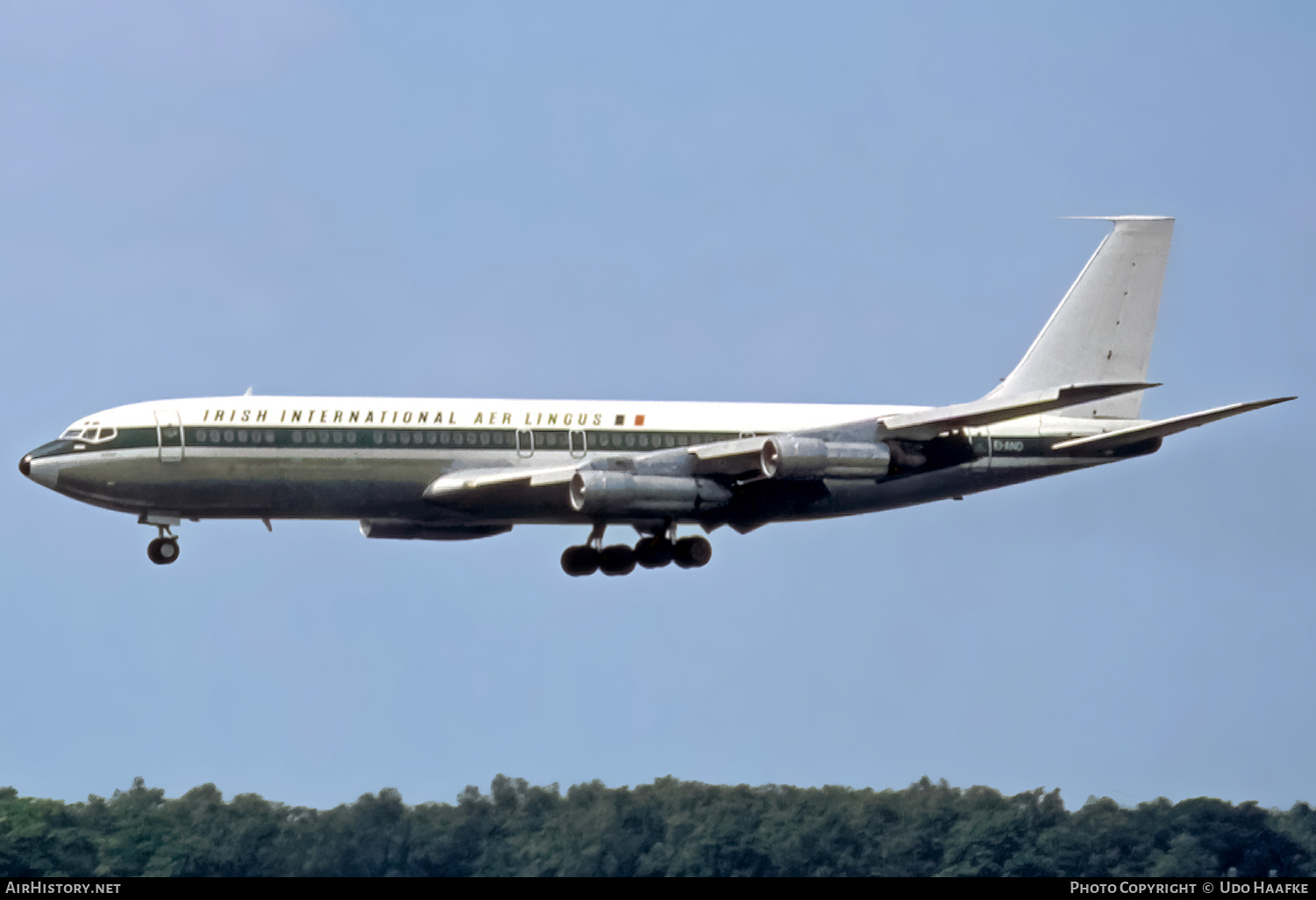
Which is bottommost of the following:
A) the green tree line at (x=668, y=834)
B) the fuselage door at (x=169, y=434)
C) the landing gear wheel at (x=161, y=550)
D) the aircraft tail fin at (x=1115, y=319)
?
the green tree line at (x=668, y=834)

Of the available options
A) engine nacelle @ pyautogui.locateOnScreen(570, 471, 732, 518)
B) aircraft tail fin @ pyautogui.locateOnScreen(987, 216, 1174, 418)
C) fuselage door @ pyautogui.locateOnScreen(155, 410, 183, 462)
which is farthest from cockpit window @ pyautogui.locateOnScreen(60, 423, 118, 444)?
aircraft tail fin @ pyautogui.locateOnScreen(987, 216, 1174, 418)

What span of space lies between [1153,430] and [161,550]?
3840 centimetres

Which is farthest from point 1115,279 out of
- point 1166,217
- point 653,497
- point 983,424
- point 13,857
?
point 13,857

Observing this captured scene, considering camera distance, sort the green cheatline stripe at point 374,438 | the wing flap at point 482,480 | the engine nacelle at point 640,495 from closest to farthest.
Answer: the engine nacelle at point 640,495 < the green cheatline stripe at point 374,438 < the wing flap at point 482,480

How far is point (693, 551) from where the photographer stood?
83.1 meters

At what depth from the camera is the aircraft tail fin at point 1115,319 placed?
86312mm

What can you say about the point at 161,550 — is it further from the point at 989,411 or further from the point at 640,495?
the point at 989,411

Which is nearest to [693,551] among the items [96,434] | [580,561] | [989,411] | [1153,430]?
[580,561]

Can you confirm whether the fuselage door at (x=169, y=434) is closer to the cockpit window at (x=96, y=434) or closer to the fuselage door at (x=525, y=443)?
the cockpit window at (x=96, y=434)

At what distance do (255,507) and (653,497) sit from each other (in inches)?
582

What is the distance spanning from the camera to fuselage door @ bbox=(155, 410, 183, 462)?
7625 centimetres

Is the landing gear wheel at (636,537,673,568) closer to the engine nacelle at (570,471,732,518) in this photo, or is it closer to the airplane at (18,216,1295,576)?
the airplane at (18,216,1295,576)

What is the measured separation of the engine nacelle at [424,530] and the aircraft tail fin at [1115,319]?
23128mm

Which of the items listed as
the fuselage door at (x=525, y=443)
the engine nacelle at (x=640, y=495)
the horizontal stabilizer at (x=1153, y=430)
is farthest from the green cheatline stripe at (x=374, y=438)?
the horizontal stabilizer at (x=1153, y=430)
